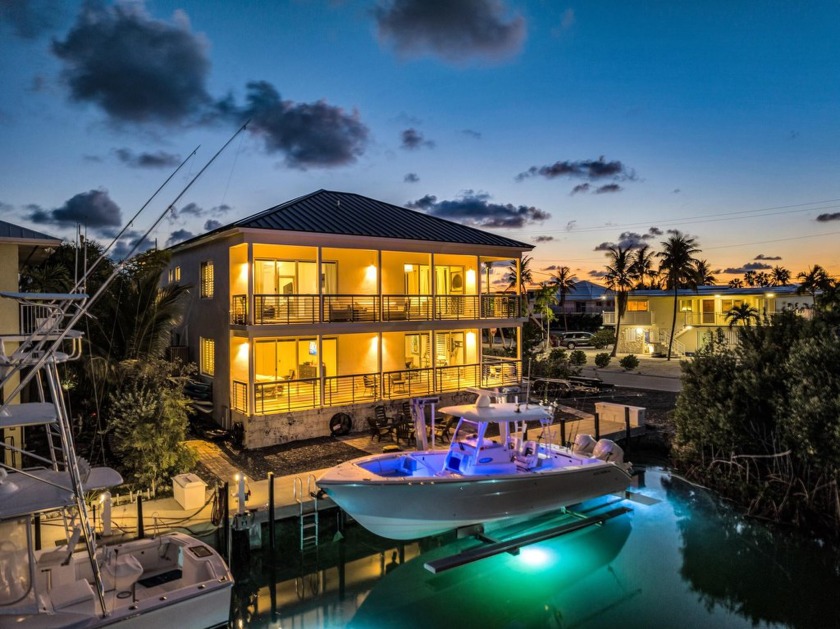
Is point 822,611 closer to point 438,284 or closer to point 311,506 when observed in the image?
point 311,506

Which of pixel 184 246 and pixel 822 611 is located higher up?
pixel 184 246

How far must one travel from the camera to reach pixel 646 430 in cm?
2091

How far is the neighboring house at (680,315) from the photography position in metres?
49.3

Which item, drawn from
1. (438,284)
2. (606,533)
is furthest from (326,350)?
(606,533)

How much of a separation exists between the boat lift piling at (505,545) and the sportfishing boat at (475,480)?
525 mm

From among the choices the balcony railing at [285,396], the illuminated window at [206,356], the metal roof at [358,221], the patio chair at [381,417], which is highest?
the metal roof at [358,221]

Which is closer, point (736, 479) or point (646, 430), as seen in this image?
point (736, 479)

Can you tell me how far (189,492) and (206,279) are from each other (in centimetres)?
1184

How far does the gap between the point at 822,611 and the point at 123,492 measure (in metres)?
14.9

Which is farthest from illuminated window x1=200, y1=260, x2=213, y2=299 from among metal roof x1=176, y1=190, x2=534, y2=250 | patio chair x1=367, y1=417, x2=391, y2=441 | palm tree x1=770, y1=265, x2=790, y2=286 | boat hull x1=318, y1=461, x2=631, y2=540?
palm tree x1=770, y1=265, x2=790, y2=286

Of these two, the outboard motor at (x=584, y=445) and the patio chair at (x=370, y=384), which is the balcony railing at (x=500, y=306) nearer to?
the patio chair at (x=370, y=384)

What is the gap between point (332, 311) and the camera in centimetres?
2045

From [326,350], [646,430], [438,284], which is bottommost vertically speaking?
[646,430]

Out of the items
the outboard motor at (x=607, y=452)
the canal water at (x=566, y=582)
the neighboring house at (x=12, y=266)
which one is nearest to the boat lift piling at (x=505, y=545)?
the canal water at (x=566, y=582)
